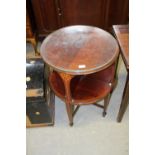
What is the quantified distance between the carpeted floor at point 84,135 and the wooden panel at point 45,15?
99 cm

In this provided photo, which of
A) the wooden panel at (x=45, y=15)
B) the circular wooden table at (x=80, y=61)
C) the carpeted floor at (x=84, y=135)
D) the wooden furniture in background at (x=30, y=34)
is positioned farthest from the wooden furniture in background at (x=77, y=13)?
the carpeted floor at (x=84, y=135)

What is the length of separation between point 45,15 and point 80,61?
3.58 feet

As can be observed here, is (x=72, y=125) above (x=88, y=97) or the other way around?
the other way around

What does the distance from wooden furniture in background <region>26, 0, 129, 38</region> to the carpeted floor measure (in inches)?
38.7

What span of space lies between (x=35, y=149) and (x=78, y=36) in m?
0.89

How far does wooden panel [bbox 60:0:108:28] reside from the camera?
2059 millimetres

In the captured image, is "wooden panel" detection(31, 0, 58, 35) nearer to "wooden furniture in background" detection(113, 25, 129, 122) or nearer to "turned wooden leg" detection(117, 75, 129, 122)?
"wooden furniture in background" detection(113, 25, 129, 122)

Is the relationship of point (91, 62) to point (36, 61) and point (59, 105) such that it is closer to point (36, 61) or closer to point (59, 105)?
point (36, 61)

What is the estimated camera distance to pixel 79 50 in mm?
1344

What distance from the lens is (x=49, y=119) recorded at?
63.1 inches

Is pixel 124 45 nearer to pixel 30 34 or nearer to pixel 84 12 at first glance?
pixel 84 12

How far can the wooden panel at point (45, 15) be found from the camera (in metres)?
2.04

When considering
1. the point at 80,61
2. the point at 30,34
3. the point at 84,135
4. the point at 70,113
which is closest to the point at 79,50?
the point at 80,61
